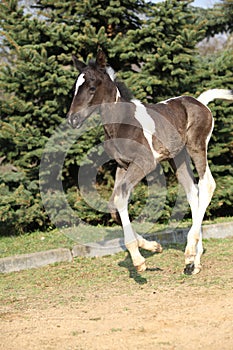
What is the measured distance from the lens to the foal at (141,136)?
5891mm

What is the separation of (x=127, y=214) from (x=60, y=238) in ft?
10.6

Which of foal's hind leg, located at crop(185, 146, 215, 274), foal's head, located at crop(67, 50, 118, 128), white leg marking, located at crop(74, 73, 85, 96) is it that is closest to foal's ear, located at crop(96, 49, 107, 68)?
foal's head, located at crop(67, 50, 118, 128)

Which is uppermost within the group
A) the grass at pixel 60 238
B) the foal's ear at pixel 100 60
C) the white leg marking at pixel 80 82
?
the foal's ear at pixel 100 60

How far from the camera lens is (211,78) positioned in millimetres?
10336

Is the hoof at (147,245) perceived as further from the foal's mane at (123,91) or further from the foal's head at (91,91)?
the foal's mane at (123,91)

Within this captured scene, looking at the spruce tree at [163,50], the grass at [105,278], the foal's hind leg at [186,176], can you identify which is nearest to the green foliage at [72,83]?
the spruce tree at [163,50]

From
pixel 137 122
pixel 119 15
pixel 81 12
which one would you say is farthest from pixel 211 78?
pixel 137 122

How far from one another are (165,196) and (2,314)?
5464 mm

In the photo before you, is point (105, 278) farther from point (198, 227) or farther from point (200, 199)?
point (200, 199)

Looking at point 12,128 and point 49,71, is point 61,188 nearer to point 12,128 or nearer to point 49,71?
point 12,128

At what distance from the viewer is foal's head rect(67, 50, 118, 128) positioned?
19.1 feet

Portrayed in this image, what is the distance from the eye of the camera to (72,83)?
375 inches

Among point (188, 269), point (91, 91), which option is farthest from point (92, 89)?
point (188, 269)

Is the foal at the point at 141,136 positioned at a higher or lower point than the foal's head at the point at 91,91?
lower
